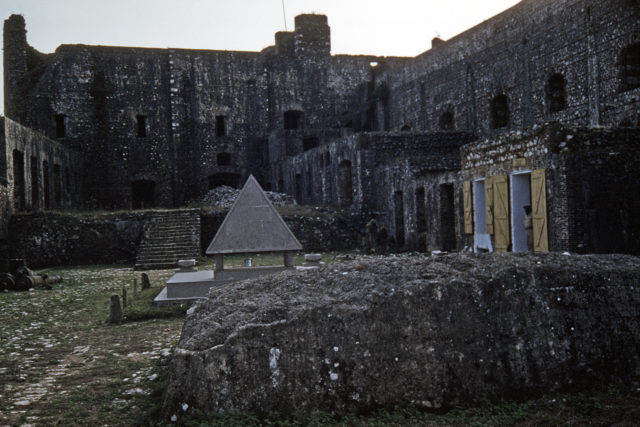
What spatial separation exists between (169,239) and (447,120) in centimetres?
1396

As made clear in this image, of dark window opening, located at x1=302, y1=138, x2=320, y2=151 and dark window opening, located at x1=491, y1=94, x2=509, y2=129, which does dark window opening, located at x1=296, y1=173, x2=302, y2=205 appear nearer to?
dark window opening, located at x1=302, y1=138, x2=320, y2=151

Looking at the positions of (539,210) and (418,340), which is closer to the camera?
(418,340)

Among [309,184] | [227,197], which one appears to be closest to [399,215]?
[309,184]

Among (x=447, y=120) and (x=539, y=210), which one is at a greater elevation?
(x=447, y=120)

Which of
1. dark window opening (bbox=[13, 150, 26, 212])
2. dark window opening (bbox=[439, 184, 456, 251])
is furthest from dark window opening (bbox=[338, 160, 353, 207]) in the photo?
dark window opening (bbox=[13, 150, 26, 212])

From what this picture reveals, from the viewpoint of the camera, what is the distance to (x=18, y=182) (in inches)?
791

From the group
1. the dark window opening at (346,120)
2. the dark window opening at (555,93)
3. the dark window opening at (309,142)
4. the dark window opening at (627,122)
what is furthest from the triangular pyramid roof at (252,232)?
the dark window opening at (346,120)

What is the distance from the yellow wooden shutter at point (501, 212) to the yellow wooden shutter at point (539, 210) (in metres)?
1.08

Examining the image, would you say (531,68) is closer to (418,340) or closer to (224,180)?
(418,340)

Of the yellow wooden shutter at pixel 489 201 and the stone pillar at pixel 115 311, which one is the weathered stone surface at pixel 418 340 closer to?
the stone pillar at pixel 115 311

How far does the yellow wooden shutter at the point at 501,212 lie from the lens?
42.3ft

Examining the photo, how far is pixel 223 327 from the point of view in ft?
12.7

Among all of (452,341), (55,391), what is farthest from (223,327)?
(55,391)

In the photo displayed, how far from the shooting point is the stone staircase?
1897cm
